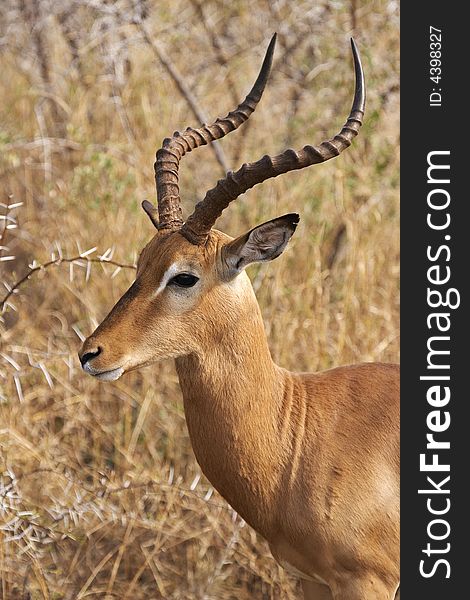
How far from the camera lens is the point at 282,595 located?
536 cm

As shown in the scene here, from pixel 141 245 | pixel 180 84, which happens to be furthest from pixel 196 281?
pixel 180 84

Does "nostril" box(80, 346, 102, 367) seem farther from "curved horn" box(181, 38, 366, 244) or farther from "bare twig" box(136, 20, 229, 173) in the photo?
"bare twig" box(136, 20, 229, 173)

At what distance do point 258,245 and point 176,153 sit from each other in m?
0.65

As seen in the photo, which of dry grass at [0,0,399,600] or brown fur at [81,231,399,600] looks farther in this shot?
dry grass at [0,0,399,600]

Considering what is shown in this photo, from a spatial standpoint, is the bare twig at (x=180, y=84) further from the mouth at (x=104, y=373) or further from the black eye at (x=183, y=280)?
the mouth at (x=104, y=373)

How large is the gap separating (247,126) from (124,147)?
1.05 m

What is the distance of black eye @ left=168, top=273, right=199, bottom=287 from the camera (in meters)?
3.98

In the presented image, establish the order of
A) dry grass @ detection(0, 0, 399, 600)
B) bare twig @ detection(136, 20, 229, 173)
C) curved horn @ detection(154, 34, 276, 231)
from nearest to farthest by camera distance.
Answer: curved horn @ detection(154, 34, 276, 231) → dry grass @ detection(0, 0, 399, 600) → bare twig @ detection(136, 20, 229, 173)

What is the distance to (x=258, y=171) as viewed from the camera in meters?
3.83

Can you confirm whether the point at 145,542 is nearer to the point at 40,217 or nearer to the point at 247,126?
the point at 40,217

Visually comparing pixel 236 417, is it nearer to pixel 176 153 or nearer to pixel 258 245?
pixel 258 245

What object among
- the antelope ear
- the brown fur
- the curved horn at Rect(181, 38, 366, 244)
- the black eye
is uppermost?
the curved horn at Rect(181, 38, 366, 244)

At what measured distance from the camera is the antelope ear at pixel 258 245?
3.94 metres

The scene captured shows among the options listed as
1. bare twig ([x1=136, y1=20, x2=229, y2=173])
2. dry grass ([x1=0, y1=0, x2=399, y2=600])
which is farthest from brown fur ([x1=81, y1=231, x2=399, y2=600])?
bare twig ([x1=136, y1=20, x2=229, y2=173])
